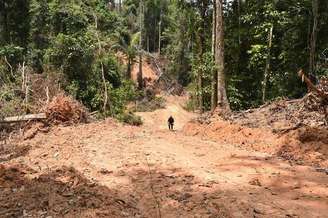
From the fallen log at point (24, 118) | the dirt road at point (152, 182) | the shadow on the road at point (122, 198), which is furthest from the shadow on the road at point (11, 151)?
the shadow on the road at point (122, 198)

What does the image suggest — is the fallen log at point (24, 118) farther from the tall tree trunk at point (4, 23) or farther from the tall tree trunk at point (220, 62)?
the tall tree trunk at point (4, 23)

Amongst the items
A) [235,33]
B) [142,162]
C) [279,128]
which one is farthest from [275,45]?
[142,162]

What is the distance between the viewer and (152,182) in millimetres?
8430

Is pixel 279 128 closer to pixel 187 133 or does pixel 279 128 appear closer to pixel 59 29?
pixel 187 133

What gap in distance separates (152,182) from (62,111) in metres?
7.15

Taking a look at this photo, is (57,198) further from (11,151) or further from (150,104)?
(150,104)

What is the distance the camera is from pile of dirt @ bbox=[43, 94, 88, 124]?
14.6m

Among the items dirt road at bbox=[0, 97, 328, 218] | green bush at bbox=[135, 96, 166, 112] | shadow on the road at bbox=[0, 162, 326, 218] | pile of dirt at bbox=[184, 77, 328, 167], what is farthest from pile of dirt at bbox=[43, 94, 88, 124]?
green bush at bbox=[135, 96, 166, 112]

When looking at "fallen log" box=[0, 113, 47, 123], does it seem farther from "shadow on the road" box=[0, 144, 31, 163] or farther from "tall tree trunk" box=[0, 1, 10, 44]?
"tall tree trunk" box=[0, 1, 10, 44]

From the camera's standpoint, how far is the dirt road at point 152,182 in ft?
22.4

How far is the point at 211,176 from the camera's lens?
8.86 m

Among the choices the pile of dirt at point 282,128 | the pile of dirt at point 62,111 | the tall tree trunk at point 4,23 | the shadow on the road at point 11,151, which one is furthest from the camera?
the tall tree trunk at point 4,23

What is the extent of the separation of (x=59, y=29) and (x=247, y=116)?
59.6ft

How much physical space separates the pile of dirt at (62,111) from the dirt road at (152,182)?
6.93 feet
